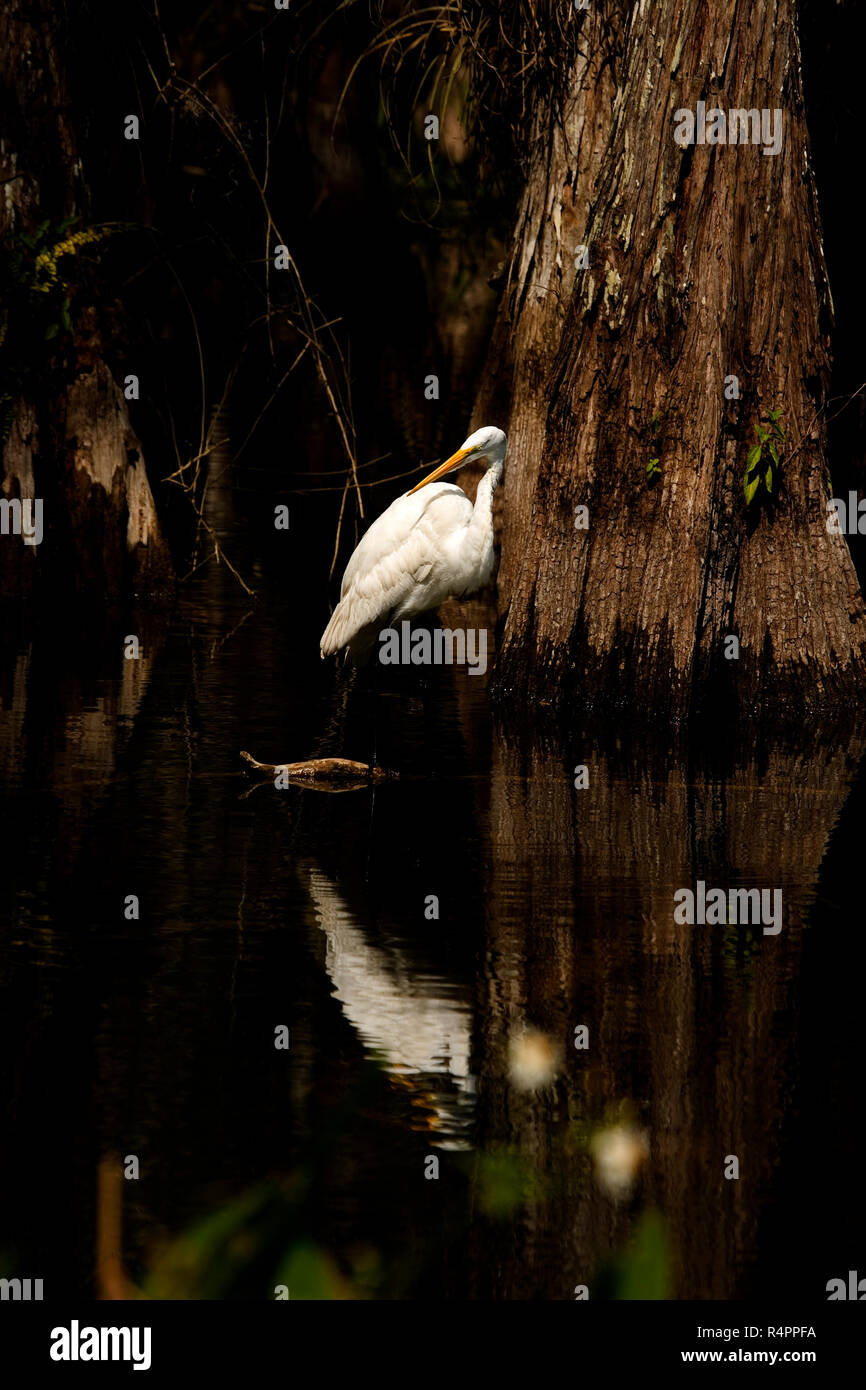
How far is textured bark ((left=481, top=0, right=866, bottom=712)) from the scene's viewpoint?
9.59m

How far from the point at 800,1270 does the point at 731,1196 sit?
341 mm

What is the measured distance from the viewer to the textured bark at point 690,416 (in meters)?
9.59

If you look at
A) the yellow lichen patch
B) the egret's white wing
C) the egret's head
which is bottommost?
the egret's white wing

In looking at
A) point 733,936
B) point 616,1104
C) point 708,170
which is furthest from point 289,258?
point 616,1104

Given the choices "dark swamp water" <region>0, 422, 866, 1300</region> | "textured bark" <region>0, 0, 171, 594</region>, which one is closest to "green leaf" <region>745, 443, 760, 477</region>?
"dark swamp water" <region>0, 422, 866, 1300</region>

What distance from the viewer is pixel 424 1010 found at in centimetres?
595

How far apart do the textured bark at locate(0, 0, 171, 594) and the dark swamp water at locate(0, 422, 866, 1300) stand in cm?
244

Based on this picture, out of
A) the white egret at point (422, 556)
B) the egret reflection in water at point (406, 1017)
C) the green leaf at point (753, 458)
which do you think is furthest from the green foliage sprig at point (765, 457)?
the egret reflection in water at point (406, 1017)

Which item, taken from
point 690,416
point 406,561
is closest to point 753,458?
point 690,416

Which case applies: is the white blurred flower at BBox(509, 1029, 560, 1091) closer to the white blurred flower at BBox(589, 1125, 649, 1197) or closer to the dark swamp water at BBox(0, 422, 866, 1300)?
the dark swamp water at BBox(0, 422, 866, 1300)

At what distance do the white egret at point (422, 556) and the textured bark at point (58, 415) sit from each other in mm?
2144

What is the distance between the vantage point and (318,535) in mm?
16578

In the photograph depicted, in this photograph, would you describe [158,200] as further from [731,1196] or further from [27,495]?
[731,1196]

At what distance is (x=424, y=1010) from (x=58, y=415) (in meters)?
7.15
